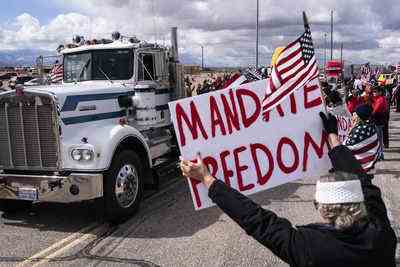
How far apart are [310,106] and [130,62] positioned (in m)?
5.36

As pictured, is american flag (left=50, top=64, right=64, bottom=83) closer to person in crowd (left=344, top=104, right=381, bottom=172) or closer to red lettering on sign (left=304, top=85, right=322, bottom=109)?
person in crowd (left=344, top=104, right=381, bottom=172)

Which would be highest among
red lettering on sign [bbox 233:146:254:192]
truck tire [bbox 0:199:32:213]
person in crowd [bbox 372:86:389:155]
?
red lettering on sign [bbox 233:146:254:192]

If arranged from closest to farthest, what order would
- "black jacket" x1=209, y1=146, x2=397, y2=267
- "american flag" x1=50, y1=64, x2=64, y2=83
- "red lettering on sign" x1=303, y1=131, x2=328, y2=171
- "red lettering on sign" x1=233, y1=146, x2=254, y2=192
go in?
"black jacket" x1=209, y1=146, x2=397, y2=267 < "red lettering on sign" x1=233, y1=146, x2=254, y2=192 < "red lettering on sign" x1=303, y1=131, x2=328, y2=171 < "american flag" x1=50, y1=64, x2=64, y2=83

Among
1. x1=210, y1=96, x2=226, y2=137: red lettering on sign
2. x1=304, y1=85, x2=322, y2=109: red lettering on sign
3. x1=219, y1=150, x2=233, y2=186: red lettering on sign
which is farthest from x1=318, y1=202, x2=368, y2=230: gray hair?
x1=304, y1=85, x2=322, y2=109: red lettering on sign

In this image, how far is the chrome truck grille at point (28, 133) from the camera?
7.25m

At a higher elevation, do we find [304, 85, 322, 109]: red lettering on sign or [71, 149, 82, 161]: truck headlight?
[304, 85, 322, 109]: red lettering on sign

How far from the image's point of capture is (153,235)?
22.2ft

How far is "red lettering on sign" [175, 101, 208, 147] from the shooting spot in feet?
12.2

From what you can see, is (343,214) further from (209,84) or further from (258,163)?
(209,84)

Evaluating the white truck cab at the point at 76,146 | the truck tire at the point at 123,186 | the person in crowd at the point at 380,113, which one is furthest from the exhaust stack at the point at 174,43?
the person in crowd at the point at 380,113

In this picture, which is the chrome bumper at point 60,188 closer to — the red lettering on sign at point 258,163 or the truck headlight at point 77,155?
the truck headlight at point 77,155

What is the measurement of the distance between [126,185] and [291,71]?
3.92 meters

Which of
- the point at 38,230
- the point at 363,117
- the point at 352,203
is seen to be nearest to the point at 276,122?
the point at 352,203

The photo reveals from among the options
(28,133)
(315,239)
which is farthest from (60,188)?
(315,239)
